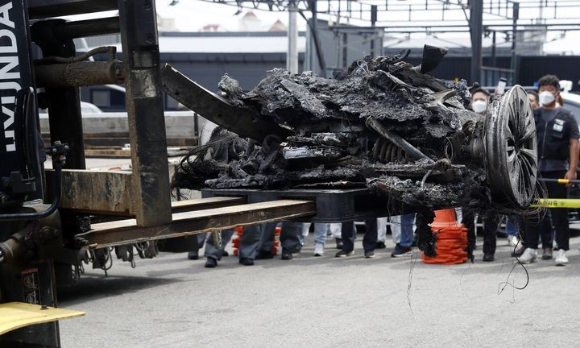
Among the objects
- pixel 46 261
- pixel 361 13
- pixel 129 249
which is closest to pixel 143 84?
pixel 46 261

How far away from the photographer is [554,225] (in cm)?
1287

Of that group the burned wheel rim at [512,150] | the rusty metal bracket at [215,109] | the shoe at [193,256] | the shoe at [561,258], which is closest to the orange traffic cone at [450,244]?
the shoe at [561,258]

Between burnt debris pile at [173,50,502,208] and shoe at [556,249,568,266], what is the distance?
7047mm

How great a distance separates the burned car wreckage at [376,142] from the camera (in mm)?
5512

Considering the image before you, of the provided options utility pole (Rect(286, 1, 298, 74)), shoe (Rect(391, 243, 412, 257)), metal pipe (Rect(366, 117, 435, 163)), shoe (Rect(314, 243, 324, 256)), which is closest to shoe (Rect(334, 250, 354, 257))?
shoe (Rect(314, 243, 324, 256))

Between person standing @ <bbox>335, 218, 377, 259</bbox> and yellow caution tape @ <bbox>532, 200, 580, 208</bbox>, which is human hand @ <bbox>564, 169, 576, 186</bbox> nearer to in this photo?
yellow caution tape @ <bbox>532, 200, 580, 208</bbox>

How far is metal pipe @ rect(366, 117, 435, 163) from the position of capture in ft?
18.5

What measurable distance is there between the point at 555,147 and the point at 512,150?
693 centimetres

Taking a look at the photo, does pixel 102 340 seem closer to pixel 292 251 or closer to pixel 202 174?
pixel 202 174

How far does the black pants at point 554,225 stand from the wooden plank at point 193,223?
25.7 feet

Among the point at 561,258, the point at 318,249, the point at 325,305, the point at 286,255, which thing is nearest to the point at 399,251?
the point at 318,249

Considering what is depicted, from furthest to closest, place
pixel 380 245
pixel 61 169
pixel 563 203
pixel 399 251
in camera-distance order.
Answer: pixel 380 245 → pixel 399 251 → pixel 563 203 → pixel 61 169

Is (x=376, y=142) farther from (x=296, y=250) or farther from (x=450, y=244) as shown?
(x=296, y=250)

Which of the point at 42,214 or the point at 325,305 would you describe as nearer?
the point at 42,214
